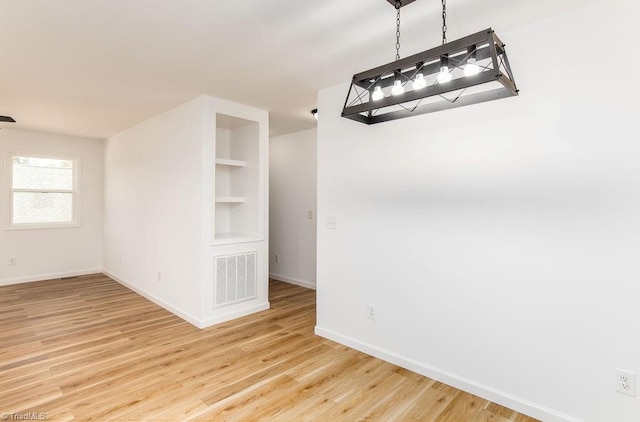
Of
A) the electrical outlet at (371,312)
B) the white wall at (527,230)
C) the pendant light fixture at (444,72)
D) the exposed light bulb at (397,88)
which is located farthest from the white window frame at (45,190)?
the exposed light bulb at (397,88)

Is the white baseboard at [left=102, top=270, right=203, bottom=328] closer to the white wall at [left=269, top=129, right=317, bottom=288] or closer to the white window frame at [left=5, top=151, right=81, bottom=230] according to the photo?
the white window frame at [left=5, top=151, right=81, bottom=230]

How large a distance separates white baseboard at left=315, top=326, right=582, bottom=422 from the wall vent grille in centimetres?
138

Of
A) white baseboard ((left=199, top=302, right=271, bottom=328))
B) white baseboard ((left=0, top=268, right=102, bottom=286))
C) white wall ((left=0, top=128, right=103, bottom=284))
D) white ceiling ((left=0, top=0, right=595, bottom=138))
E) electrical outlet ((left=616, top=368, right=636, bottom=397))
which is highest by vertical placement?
white ceiling ((left=0, top=0, right=595, bottom=138))

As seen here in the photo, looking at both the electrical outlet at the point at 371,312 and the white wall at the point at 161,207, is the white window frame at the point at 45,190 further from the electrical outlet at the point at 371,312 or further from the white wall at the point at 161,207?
the electrical outlet at the point at 371,312

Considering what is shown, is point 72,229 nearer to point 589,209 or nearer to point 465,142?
point 465,142

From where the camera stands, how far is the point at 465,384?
246 centimetres

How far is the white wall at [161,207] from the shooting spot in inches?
151

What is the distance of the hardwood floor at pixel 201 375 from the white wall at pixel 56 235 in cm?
202

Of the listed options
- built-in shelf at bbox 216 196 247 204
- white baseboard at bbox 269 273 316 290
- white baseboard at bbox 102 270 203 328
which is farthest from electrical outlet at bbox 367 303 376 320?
white baseboard at bbox 269 273 316 290

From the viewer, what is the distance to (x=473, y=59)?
1641 millimetres

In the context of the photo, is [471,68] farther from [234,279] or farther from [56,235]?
[56,235]

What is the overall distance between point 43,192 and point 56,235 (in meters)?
0.76

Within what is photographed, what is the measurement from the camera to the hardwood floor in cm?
222

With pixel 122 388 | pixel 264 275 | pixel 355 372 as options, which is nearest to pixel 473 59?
pixel 355 372
